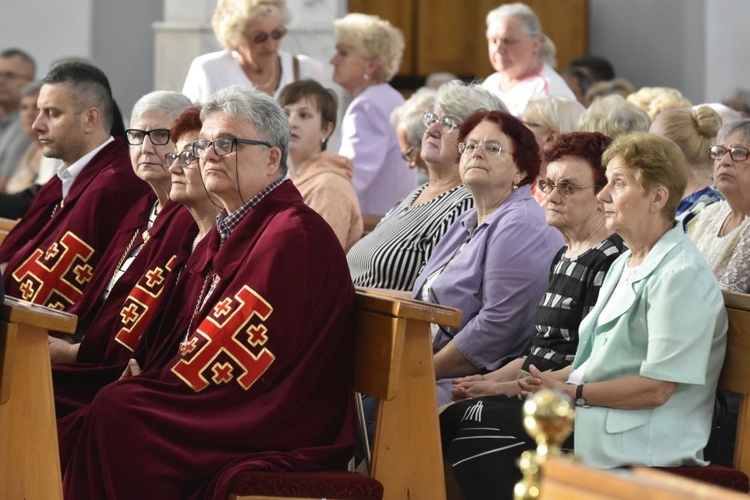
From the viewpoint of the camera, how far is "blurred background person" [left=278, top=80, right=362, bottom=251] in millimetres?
5250

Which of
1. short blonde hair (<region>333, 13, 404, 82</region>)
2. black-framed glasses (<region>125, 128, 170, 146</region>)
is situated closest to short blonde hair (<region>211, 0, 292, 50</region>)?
Answer: short blonde hair (<region>333, 13, 404, 82</region>)

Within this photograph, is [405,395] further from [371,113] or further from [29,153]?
[29,153]

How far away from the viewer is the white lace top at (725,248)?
13.1 feet

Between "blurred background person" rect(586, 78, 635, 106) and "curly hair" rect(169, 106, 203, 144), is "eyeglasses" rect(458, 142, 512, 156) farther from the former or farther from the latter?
"blurred background person" rect(586, 78, 635, 106)

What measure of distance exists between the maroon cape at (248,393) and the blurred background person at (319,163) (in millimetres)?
1668

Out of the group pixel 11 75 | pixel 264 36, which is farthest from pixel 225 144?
pixel 11 75

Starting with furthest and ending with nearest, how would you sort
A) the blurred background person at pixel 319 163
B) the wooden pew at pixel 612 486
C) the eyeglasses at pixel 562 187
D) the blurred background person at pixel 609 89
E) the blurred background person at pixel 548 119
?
the blurred background person at pixel 609 89, the blurred background person at pixel 319 163, the blurred background person at pixel 548 119, the eyeglasses at pixel 562 187, the wooden pew at pixel 612 486

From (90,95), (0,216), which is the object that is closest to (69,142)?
(90,95)

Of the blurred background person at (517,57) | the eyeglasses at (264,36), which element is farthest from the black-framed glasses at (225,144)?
the blurred background person at (517,57)

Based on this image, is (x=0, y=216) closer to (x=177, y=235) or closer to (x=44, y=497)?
(x=177, y=235)

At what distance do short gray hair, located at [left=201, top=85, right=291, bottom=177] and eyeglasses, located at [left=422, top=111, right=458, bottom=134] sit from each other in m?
1.06

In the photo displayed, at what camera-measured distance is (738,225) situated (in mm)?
4188

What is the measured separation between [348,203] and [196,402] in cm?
198

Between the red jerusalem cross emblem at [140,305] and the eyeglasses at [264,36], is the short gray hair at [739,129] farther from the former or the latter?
the eyeglasses at [264,36]
